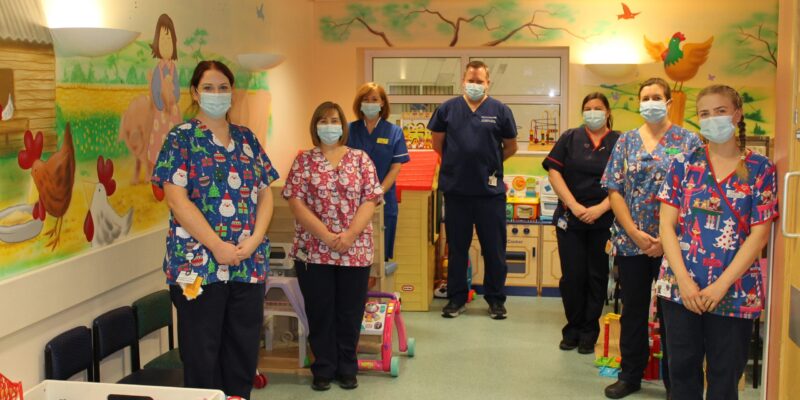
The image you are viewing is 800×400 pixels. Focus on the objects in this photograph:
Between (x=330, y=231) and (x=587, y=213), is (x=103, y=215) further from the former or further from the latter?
(x=587, y=213)

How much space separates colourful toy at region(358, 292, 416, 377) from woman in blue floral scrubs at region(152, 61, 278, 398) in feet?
3.69

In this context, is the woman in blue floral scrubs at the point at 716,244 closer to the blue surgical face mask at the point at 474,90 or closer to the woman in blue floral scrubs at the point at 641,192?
the woman in blue floral scrubs at the point at 641,192

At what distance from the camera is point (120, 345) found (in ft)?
10.6

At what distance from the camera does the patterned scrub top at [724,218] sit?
260 centimetres

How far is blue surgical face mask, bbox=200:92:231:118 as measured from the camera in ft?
9.81

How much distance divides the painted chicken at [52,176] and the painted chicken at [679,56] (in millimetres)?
4805

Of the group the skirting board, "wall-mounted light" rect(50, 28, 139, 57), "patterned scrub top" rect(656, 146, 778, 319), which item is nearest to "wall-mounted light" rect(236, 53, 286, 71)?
the skirting board

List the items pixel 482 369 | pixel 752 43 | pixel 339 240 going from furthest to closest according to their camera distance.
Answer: pixel 752 43 < pixel 482 369 < pixel 339 240

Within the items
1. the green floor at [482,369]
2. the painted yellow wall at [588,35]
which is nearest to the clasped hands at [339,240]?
the green floor at [482,369]

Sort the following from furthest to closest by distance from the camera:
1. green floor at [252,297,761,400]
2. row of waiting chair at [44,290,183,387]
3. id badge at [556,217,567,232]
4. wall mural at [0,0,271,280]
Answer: id badge at [556,217,567,232] → green floor at [252,297,761,400] → row of waiting chair at [44,290,183,387] → wall mural at [0,0,271,280]

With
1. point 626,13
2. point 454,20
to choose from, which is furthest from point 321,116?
point 626,13

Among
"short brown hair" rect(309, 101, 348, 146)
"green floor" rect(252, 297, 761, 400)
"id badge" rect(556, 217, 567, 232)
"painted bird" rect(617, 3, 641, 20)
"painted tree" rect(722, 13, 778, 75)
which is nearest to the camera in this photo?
"short brown hair" rect(309, 101, 348, 146)

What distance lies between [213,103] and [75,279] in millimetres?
847

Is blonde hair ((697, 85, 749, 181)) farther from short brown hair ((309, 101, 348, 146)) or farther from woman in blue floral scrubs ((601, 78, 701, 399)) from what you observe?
short brown hair ((309, 101, 348, 146))
